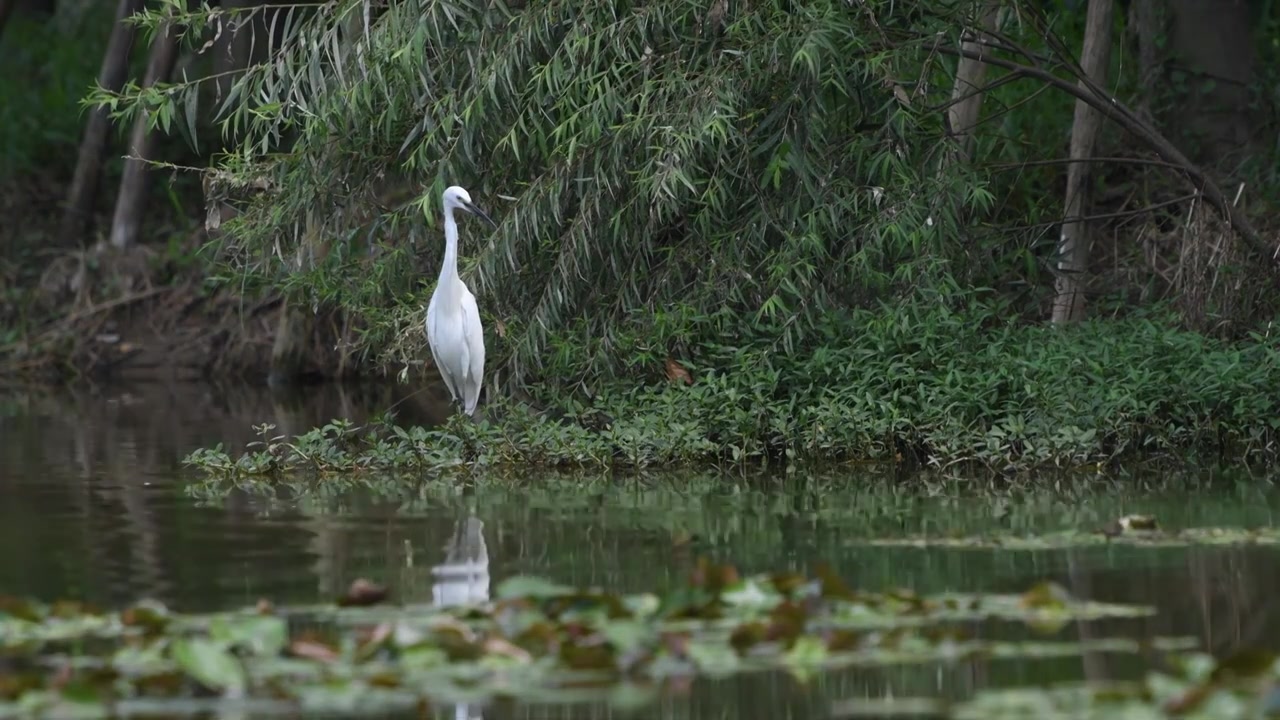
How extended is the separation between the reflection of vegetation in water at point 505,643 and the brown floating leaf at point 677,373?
15.1 feet

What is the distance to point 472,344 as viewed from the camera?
10.6 m

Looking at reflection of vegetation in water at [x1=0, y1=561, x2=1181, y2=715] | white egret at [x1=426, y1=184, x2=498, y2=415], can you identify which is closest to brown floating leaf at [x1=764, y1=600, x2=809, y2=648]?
reflection of vegetation in water at [x1=0, y1=561, x2=1181, y2=715]

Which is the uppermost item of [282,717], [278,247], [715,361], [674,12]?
[674,12]

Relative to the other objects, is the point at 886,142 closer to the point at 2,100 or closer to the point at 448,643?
the point at 448,643

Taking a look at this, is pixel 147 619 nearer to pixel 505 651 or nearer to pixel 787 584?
pixel 505 651

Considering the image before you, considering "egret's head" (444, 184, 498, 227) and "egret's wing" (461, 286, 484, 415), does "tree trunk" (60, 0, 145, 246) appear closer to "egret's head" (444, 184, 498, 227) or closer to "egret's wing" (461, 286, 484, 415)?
"egret's wing" (461, 286, 484, 415)

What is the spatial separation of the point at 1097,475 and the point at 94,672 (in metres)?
5.98

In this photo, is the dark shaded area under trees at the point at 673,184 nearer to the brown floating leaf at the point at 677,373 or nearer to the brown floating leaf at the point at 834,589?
the brown floating leaf at the point at 677,373

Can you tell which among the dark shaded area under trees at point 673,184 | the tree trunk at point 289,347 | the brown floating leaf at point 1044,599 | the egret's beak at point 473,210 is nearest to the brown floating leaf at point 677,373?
the dark shaded area under trees at point 673,184

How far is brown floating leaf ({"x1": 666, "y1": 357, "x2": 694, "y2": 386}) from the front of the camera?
34.0 ft

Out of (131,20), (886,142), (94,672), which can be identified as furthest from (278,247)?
(94,672)

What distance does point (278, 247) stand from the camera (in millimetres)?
10914

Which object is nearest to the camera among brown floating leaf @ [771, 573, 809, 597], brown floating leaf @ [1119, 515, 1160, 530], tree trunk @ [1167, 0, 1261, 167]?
brown floating leaf @ [771, 573, 809, 597]

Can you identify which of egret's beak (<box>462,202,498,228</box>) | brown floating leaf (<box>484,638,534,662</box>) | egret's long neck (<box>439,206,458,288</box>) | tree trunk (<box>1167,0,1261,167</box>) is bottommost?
brown floating leaf (<box>484,638,534,662</box>)
